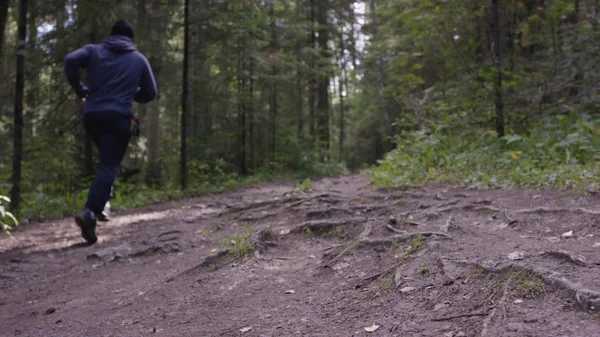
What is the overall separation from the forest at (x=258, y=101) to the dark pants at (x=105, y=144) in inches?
93.5

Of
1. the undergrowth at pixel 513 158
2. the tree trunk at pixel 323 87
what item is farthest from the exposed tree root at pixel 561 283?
the tree trunk at pixel 323 87

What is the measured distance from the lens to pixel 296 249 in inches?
160

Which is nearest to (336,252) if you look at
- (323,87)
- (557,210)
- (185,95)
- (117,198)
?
(557,210)

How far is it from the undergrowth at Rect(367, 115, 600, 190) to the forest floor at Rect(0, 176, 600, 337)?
24.8 inches

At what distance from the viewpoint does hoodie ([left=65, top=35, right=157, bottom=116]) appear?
505 centimetres

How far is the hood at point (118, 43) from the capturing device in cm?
533

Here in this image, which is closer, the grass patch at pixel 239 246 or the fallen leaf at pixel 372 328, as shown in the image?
the fallen leaf at pixel 372 328

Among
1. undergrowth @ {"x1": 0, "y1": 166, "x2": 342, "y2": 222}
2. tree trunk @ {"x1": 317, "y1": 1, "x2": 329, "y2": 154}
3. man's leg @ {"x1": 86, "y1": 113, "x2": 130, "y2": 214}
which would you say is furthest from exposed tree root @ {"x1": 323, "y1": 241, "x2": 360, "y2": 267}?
tree trunk @ {"x1": 317, "y1": 1, "x2": 329, "y2": 154}

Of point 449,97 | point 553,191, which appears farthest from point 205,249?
point 449,97

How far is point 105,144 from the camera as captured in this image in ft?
17.1

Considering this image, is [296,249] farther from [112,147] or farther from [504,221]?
[112,147]

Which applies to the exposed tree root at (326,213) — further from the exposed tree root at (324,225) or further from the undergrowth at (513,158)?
the undergrowth at (513,158)

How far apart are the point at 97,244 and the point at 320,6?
19.7m

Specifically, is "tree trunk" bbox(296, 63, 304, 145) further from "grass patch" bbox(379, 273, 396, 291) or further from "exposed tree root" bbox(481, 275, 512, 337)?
"exposed tree root" bbox(481, 275, 512, 337)
